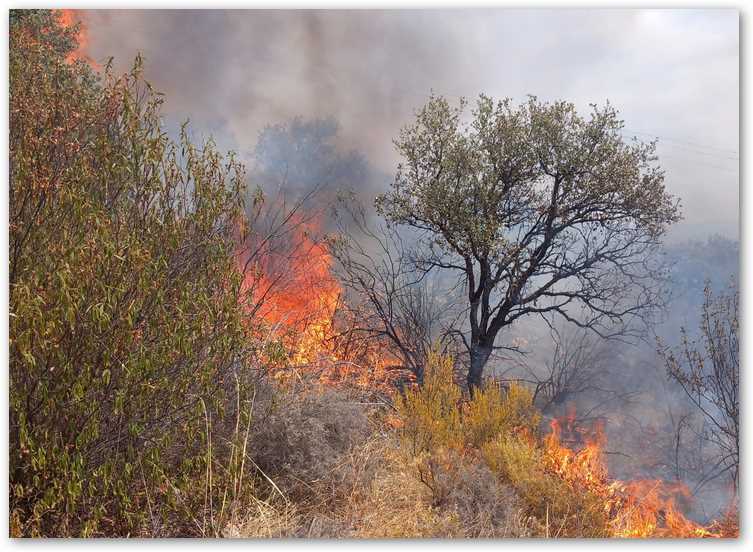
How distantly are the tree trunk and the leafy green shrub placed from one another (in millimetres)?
1675

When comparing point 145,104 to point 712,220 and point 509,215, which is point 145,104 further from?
point 712,220

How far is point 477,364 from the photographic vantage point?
478 cm

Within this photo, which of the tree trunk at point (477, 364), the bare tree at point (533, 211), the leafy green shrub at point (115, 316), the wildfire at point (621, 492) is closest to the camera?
the leafy green shrub at point (115, 316)

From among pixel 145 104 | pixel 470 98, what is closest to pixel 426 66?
pixel 470 98

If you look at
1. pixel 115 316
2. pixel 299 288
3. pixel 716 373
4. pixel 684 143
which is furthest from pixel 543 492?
pixel 115 316

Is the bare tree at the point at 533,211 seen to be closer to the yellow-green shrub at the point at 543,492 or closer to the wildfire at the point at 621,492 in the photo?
the yellow-green shrub at the point at 543,492

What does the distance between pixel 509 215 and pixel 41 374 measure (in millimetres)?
3132

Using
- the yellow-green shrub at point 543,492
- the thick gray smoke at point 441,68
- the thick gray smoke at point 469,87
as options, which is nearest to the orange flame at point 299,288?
the thick gray smoke at point 469,87

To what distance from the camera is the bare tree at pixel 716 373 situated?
4.10m

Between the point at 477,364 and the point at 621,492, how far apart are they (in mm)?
1258

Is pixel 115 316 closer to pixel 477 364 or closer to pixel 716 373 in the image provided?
pixel 477 364

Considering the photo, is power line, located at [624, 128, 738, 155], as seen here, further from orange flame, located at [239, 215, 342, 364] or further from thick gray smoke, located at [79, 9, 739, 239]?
orange flame, located at [239, 215, 342, 364]

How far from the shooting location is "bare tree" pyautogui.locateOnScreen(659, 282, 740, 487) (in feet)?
13.4

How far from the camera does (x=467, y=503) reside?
4.23 m
